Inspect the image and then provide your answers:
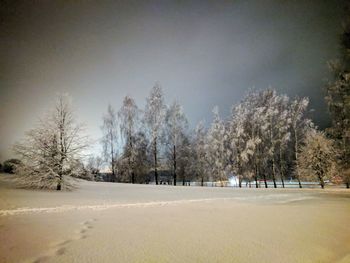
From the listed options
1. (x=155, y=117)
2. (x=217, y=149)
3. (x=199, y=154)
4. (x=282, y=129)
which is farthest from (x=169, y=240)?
(x=199, y=154)

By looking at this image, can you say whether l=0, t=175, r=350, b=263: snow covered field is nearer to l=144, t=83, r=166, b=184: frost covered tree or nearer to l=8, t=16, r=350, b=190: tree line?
l=8, t=16, r=350, b=190: tree line

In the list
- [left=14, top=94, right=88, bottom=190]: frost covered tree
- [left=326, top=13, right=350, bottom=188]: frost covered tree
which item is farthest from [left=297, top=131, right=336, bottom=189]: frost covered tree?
[left=14, top=94, right=88, bottom=190]: frost covered tree

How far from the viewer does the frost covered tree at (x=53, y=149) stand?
54.2 ft

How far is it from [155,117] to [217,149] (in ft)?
33.7

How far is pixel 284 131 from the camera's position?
109 feet

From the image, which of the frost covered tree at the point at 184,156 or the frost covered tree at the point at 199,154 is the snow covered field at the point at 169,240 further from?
the frost covered tree at the point at 199,154

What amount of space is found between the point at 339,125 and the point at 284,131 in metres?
15.2

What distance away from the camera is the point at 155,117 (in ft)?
109

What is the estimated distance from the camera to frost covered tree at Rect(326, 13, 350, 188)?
1602 cm

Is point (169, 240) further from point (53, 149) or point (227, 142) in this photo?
point (227, 142)

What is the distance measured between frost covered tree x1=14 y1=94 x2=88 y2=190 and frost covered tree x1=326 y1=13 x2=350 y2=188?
16.6 meters

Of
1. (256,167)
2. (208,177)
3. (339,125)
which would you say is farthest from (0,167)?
(339,125)

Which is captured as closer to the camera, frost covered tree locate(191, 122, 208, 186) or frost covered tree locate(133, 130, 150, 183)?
frost covered tree locate(133, 130, 150, 183)

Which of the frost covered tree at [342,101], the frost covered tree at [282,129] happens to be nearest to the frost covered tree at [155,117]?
the frost covered tree at [282,129]
